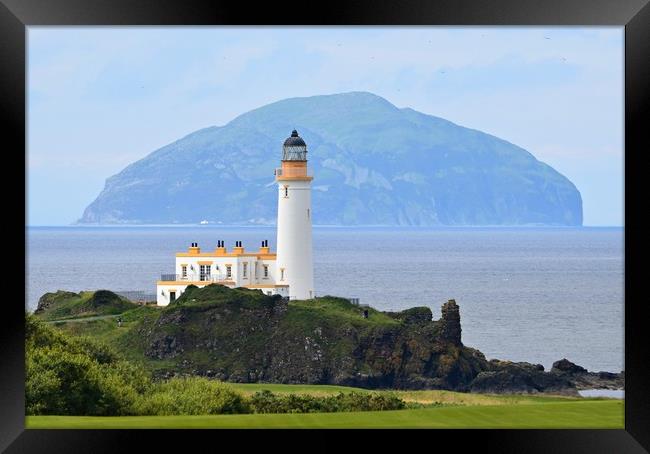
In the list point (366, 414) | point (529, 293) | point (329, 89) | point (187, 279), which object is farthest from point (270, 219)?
point (366, 414)

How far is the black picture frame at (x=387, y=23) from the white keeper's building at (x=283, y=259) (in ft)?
82.5

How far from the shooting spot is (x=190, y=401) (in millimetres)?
17484

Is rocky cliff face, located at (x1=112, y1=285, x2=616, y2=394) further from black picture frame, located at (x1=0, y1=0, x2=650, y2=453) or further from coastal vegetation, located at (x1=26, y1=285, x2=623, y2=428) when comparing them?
black picture frame, located at (x1=0, y1=0, x2=650, y2=453)

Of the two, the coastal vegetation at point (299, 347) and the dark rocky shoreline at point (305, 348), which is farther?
the dark rocky shoreline at point (305, 348)

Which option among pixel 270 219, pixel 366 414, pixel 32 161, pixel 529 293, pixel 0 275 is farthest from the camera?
pixel 270 219

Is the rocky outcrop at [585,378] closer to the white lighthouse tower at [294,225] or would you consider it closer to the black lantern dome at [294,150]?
the white lighthouse tower at [294,225]

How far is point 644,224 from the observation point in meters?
10.1

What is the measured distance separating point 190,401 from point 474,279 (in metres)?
64.2

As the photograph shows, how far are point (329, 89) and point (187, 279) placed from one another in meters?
132

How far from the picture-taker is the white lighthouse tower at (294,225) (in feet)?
119

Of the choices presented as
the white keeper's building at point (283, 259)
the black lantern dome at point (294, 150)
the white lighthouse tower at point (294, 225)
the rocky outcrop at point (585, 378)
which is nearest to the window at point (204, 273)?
the white keeper's building at point (283, 259)

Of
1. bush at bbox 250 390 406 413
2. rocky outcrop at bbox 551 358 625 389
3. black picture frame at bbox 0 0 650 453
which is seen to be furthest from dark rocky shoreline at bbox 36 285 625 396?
black picture frame at bbox 0 0 650 453

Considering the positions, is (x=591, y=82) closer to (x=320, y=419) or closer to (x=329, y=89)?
(x=329, y=89)

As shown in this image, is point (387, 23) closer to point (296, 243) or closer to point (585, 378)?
point (296, 243)
